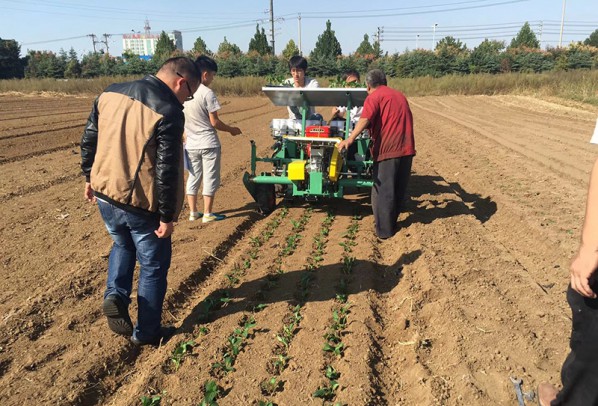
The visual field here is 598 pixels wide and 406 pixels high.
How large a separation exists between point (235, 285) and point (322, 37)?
57329 millimetres

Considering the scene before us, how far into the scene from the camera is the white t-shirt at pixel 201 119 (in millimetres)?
5699

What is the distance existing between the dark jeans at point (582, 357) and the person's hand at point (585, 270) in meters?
0.10

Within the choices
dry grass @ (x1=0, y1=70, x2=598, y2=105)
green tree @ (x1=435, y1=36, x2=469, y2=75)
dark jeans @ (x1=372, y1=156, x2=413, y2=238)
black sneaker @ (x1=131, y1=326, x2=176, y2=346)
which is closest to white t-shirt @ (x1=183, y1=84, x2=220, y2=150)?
dark jeans @ (x1=372, y1=156, x2=413, y2=238)

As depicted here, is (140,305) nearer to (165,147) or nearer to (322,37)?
(165,147)

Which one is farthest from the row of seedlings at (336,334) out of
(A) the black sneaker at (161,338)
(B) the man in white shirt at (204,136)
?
(B) the man in white shirt at (204,136)

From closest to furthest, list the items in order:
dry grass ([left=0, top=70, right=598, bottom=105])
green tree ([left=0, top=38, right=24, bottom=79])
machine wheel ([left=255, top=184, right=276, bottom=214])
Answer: machine wheel ([left=255, top=184, right=276, bottom=214]), dry grass ([left=0, top=70, right=598, bottom=105]), green tree ([left=0, top=38, right=24, bottom=79])

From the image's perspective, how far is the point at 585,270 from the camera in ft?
6.64

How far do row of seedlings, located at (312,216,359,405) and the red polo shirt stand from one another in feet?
4.14

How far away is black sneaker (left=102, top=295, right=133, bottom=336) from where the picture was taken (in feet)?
11.2

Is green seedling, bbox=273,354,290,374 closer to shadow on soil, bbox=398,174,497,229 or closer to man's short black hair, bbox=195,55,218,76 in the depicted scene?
shadow on soil, bbox=398,174,497,229

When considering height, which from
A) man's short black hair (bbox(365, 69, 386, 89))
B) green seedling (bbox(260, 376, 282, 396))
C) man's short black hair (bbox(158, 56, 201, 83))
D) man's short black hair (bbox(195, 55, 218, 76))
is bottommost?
green seedling (bbox(260, 376, 282, 396))

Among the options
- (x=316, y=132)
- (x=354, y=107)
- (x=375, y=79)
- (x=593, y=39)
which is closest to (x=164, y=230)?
(x=375, y=79)

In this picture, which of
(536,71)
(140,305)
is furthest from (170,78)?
(536,71)

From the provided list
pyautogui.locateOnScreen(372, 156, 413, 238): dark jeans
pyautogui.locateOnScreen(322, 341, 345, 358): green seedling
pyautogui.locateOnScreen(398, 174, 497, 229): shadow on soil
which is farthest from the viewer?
pyautogui.locateOnScreen(398, 174, 497, 229): shadow on soil
